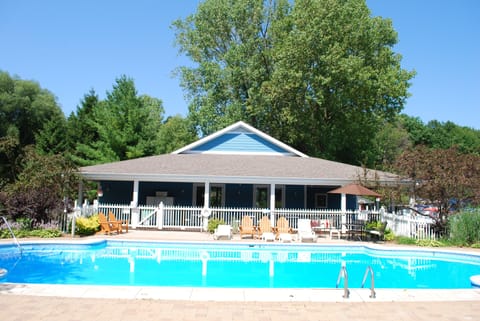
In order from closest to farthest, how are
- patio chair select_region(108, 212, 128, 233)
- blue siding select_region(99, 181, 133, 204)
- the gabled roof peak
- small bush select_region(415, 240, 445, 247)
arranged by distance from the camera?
small bush select_region(415, 240, 445, 247), patio chair select_region(108, 212, 128, 233), blue siding select_region(99, 181, 133, 204), the gabled roof peak

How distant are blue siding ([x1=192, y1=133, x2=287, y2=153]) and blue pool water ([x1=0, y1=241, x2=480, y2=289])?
10.2 meters

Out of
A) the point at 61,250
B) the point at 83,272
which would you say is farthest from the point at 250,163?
the point at 83,272

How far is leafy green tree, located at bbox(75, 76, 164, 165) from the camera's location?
3762 cm

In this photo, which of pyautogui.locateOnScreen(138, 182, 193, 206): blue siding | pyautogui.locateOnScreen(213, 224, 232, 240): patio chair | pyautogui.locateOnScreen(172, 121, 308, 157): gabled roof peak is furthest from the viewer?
pyautogui.locateOnScreen(172, 121, 308, 157): gabled roof peak

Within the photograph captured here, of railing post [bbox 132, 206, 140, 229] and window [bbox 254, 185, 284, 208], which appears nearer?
railing post [bbox 132, 206, 140, 229]

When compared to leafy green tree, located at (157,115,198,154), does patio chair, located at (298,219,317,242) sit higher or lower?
lower

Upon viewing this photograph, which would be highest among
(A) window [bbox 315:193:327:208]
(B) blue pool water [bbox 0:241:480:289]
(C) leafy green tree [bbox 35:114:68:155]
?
(C) leafy green tree [bbox 35:114:68:155]

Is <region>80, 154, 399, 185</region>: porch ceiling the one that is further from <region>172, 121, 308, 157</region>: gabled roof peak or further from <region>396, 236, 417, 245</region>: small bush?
<region>396, 236, 417, 245</region>: small bush

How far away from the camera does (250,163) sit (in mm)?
23391

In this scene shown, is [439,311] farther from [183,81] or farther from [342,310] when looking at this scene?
[183,81]

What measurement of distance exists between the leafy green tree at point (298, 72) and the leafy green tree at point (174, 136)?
182 centimetres

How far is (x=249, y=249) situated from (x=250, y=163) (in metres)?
7.45

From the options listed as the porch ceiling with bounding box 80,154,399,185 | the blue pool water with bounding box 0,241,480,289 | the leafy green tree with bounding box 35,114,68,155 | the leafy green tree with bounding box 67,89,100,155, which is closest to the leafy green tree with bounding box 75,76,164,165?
the leafy green tree with bounding box 67,89,100,155

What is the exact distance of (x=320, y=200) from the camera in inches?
987
